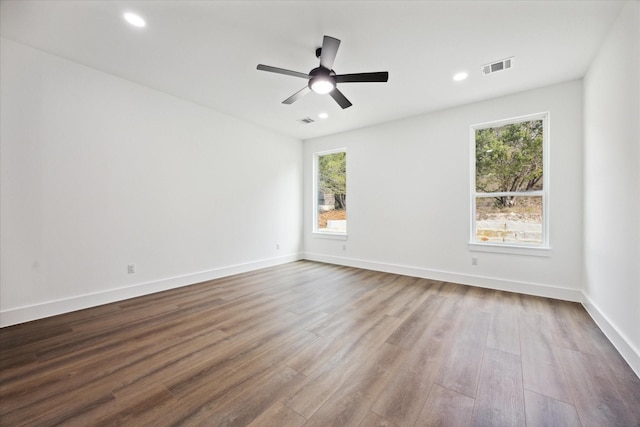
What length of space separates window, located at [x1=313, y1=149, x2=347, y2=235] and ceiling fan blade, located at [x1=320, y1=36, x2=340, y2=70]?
10.6ft

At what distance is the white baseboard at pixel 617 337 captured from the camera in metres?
1.93

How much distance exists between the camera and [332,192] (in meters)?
5.98

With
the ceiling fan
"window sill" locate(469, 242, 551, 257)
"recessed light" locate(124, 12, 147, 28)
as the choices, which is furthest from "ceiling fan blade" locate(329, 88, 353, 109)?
"window sill" locate(469, 242, 551, 257)

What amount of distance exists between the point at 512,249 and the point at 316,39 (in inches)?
151

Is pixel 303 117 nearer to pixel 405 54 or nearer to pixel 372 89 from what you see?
pixel 372 89

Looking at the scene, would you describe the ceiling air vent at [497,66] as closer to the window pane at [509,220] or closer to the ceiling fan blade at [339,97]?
the ceiling fan blade at [339,97]

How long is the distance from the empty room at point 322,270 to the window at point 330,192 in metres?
A: 0.98

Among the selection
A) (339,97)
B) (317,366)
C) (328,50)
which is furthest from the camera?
(339,97)

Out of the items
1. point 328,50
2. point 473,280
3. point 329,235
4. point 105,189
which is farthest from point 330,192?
point 105,189

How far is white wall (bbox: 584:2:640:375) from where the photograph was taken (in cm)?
201

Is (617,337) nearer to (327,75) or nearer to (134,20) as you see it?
(327,75)

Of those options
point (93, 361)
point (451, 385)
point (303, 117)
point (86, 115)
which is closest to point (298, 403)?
point (451, 385)

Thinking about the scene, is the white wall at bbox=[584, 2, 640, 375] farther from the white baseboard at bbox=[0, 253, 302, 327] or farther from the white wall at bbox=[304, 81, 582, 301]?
the white baseboard at bbox=[0, 253, 302, 327]

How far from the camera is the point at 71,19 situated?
92.7 inches
